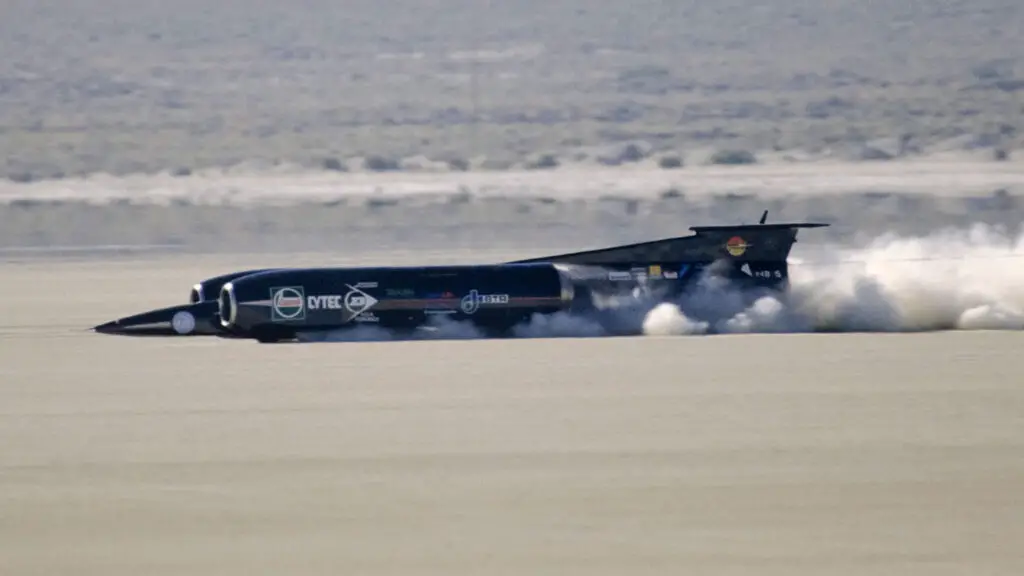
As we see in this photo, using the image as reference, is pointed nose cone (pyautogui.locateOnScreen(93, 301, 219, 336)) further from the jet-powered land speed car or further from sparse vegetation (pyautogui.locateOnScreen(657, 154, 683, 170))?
sparse vegetation (pyautogui.locateOnScreen(657, 154, 683, 170))

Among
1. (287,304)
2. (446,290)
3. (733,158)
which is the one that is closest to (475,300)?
(446,290)

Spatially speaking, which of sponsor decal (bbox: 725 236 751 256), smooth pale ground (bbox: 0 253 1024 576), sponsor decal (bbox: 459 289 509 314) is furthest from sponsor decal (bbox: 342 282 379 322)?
sponsor decal (bbox: 725 236 751 256)

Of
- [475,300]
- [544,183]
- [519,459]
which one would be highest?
[544,183]

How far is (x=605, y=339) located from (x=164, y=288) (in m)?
14.0

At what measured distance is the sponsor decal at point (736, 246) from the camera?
78.5 feet

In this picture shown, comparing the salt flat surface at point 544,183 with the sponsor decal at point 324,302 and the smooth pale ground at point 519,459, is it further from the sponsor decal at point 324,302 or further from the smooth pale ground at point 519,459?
the smooth pale ground at point 519,459

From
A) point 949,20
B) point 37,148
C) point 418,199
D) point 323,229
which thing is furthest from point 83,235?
point 949,20

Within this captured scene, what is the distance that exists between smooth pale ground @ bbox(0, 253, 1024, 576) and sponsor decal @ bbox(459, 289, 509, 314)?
517 millimetres

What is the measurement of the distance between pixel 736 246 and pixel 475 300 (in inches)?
135

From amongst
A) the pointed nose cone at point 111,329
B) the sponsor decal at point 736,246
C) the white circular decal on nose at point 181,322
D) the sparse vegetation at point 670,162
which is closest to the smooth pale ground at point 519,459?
the white circular decal on nose at point 181,322

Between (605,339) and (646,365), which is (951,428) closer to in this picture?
(646,365)

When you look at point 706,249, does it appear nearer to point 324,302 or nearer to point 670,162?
point 324,302

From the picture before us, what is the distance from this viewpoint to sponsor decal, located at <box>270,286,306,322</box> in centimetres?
2252

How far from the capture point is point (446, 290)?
22.9 meters
